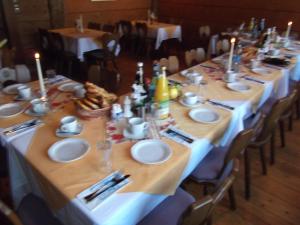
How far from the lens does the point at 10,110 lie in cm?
168

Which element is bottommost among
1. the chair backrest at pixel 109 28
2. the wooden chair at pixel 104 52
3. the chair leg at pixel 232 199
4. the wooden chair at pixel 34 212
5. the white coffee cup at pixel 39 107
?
the chair leg at pixel 232 199

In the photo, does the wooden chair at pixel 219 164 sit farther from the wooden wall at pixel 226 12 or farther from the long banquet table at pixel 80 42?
the wooden wall at pixel 226 12

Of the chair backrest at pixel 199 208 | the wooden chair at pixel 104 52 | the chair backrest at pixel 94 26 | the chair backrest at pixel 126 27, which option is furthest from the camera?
the chair backrest at pixel 126 27

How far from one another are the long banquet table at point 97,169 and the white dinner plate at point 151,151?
1.1 inches

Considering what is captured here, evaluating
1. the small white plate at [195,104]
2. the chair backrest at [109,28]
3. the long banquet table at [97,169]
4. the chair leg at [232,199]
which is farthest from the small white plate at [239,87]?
the chair backrest at [109,28]

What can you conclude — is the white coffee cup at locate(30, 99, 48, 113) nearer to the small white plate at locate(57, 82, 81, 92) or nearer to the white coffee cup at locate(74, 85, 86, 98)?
the white coffee cup at locate(74, 85, 86, 98)

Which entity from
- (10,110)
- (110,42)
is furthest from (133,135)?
(110,42)

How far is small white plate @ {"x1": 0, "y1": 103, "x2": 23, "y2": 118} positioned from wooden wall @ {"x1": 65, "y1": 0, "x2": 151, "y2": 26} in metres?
4.30

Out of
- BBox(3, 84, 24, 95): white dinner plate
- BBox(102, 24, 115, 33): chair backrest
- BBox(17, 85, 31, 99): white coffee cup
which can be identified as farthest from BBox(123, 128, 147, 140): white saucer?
BBox(102, 24, 115, 33): chair backrest

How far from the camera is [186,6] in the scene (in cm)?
635

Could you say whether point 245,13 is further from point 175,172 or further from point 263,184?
point 175,172

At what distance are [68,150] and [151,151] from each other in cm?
41

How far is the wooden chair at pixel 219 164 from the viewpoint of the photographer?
1421mm

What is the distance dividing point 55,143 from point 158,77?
72cm
